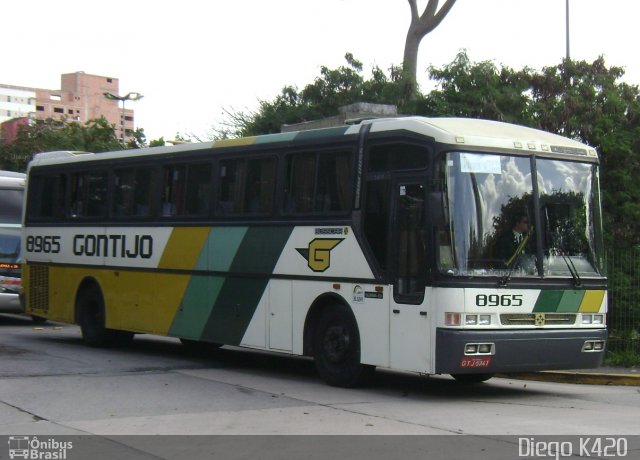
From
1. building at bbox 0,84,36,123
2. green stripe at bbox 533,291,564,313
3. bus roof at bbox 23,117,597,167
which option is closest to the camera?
bus roof at bbox 23,117,597,167

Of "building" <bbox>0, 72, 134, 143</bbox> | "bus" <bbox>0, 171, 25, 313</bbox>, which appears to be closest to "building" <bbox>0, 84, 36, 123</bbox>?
"building" <bbox>0, 72, 134, 143</bbox>

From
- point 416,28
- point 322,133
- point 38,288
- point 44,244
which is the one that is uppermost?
point 416,28

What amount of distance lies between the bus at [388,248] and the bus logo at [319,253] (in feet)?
0.08

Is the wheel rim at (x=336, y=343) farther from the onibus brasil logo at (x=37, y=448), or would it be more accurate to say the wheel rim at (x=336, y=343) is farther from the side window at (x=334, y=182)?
the onibus brasil logo at (x=37, y=448)

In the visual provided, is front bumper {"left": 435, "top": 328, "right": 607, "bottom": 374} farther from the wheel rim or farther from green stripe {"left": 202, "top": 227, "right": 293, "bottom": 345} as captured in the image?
green stripe {"left": 202, "top": 227, "right": 293, "bottom": 345}

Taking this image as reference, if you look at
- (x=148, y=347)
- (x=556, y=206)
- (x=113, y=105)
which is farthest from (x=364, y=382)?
(x=113, y=105)

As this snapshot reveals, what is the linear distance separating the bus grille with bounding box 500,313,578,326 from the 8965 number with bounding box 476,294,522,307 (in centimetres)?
13

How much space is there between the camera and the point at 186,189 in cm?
1552

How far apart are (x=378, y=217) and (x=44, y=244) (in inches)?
353

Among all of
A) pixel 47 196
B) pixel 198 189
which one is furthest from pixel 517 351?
pixel 47 196

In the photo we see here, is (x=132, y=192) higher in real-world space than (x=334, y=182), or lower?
higher

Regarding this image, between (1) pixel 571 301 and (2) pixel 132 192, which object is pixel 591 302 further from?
(2) pixel 132 192

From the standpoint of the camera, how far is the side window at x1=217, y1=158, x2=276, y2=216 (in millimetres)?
13898

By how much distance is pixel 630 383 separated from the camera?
1447cm
